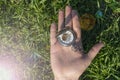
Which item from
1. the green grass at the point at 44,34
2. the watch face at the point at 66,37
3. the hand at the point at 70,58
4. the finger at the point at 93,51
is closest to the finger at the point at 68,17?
the hand at the point at 70,58

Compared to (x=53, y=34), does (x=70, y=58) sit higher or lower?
lower

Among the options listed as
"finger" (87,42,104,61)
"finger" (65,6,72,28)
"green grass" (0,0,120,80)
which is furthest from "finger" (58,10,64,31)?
"finger" (87,42,104,61)

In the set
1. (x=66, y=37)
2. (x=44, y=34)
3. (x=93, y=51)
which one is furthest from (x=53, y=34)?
(x=93, y=51)

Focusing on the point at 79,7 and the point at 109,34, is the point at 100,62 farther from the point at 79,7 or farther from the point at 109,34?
the point at 79,7

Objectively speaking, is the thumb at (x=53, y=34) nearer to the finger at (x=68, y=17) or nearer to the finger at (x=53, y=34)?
the finger at (x=53, y=34)

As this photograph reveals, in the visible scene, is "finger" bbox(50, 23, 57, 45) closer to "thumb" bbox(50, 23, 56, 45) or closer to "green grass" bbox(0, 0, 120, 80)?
"thumb" bbox(50, 23, 56, 45)

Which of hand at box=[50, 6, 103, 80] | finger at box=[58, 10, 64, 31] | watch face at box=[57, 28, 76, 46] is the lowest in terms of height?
hand at box=[50, 6, 103, 80]

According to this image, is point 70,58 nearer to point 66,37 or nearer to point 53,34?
point 66,37
